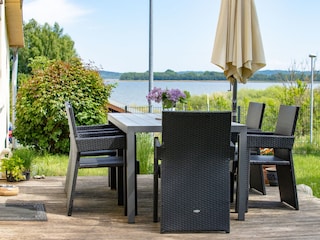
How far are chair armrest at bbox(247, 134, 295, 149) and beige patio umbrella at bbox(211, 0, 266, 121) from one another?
1.57 metres

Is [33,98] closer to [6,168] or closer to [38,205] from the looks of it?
[6,168]

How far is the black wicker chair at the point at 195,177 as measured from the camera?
14.5 feet

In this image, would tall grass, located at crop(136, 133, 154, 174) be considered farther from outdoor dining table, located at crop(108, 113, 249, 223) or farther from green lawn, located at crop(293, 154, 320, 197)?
outdoor dining table, located at crop(108, 113, 249, 223)

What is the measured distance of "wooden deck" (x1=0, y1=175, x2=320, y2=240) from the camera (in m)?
4.40

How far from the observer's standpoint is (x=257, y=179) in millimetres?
6234

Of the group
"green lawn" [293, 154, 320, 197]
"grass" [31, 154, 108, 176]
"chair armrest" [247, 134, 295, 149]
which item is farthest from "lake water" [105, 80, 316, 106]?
"chair armrest" [247, 134, 295, 149]

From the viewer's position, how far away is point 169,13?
1537 inches

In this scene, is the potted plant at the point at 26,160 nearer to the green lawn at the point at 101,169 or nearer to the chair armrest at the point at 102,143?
the green lawn at the point at 101,169

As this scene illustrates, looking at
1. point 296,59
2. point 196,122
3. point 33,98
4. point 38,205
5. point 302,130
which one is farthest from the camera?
point 296,59

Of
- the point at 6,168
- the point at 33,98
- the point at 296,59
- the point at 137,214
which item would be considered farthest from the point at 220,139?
the point at 296,59

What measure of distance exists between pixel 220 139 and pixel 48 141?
6.13 metres

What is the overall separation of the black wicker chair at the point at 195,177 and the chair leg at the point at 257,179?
1720 mm

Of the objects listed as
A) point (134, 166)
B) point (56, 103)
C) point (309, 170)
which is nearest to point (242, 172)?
point (134, 166)

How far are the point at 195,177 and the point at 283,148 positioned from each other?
1115mm
